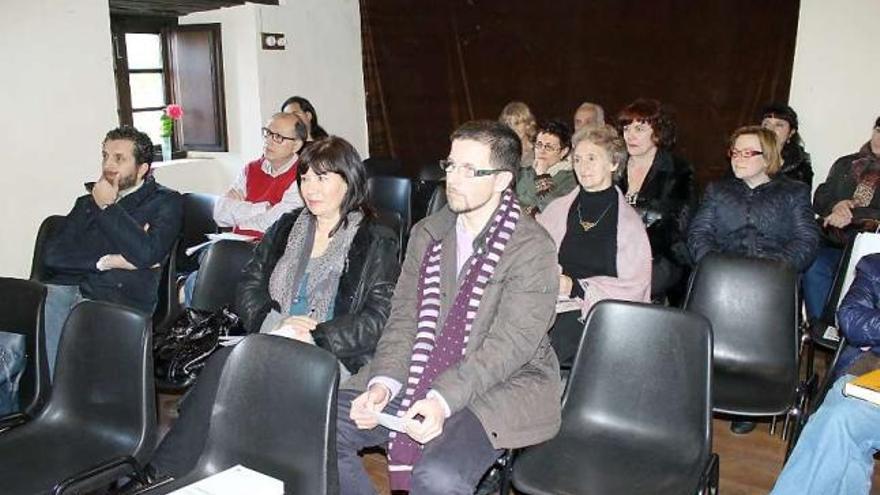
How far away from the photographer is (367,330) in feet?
8.38

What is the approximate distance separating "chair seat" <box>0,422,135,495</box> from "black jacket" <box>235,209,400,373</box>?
60 centimetres

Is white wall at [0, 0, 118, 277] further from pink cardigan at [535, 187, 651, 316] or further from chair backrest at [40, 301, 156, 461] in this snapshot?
pink cardigan at [535, 187, 651, 316]

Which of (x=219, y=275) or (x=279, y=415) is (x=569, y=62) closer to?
(x=219, y=275)

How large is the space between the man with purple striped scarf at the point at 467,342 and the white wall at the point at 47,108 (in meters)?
2.86

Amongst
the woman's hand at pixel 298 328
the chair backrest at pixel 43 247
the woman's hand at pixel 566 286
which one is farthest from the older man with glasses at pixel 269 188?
the woman's hand at pixel 566 286

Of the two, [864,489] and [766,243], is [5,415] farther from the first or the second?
[766,243]

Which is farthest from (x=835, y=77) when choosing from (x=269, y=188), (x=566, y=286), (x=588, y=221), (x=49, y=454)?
(x=49, y=454)

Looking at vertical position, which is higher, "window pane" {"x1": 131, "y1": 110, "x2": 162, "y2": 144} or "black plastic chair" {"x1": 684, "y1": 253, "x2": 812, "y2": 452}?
"window pane" {"x1": 131, "y1": 110, "x2": 162, "y2": 144}

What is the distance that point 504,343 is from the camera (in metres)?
2.20

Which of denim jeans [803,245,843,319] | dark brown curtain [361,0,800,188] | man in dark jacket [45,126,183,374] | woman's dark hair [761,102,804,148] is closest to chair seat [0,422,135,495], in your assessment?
man in dark jacket [45,126,183,374]

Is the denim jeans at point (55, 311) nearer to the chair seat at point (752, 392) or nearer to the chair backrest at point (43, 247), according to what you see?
the chair backrest at point (43, 247)

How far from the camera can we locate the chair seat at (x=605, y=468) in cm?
211

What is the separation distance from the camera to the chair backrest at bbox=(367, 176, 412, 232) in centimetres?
468

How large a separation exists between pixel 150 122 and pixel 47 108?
1.23 m
